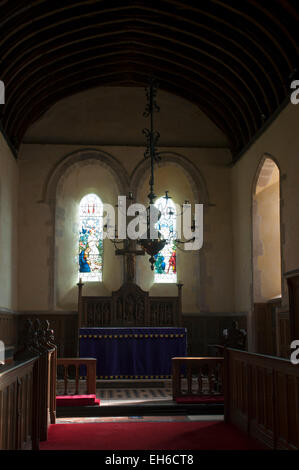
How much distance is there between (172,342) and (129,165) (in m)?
4.08

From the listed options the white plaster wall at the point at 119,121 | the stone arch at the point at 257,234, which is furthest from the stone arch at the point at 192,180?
the stone arch at the point at 257,234

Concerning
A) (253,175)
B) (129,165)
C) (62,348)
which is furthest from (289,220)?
(62,348)

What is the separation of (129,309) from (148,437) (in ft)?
20.2

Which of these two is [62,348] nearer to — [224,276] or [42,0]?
[224,276]

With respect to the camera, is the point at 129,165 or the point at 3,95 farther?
the point at 129,165

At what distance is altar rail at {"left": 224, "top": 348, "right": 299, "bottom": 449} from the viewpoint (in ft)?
15.5

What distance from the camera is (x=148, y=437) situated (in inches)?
231

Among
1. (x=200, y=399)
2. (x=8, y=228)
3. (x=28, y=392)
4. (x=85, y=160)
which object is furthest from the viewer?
(x=85, y=160)

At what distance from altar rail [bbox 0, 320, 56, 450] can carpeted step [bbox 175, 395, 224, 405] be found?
1992mm

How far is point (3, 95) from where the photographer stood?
10.1 m
